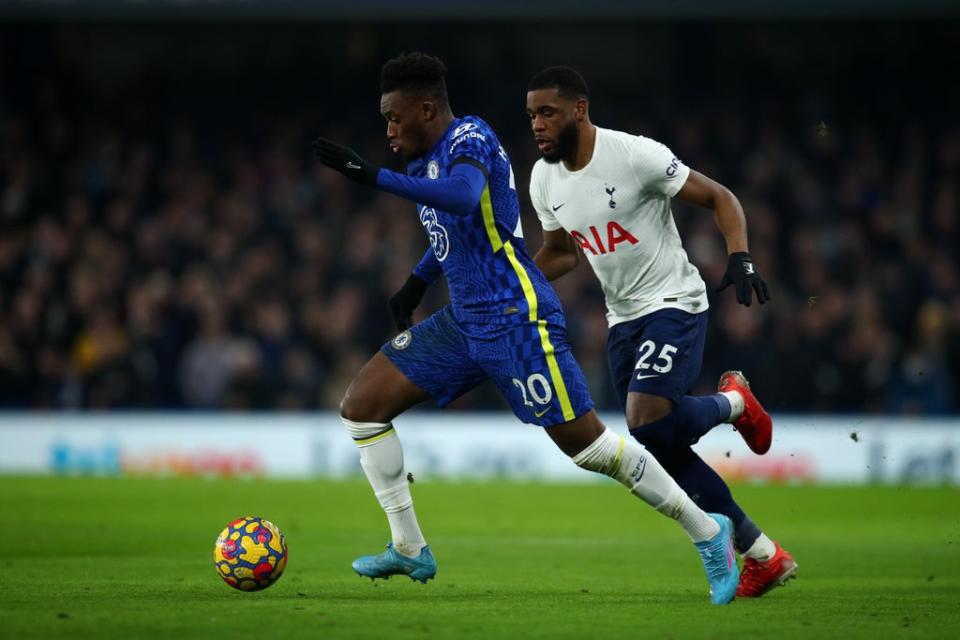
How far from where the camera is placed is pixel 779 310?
19.4 meters

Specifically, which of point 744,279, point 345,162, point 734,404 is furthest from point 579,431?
point 345,162

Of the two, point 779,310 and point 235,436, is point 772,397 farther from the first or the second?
point 235,436

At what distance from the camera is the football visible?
7176 millimetres

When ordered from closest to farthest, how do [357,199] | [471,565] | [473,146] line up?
[473,146], [471,565], [357,199]

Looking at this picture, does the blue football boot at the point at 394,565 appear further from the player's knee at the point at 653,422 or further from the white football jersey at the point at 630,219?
the white football jersey at the point at 630,219

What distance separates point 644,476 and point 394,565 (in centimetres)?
135

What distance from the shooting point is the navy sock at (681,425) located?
749cm

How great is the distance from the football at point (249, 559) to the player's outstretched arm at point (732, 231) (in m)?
2.44

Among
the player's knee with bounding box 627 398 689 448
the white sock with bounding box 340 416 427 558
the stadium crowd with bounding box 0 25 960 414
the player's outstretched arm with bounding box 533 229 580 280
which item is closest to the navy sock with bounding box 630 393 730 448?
the player's knee with bounding box 627 398 689 448

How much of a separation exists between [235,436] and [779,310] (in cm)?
701

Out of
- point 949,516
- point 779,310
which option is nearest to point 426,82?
point 949,516

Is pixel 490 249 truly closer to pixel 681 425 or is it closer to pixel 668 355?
pixel 668 355

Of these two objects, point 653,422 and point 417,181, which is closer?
point 417,181

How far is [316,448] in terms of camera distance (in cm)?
1866
